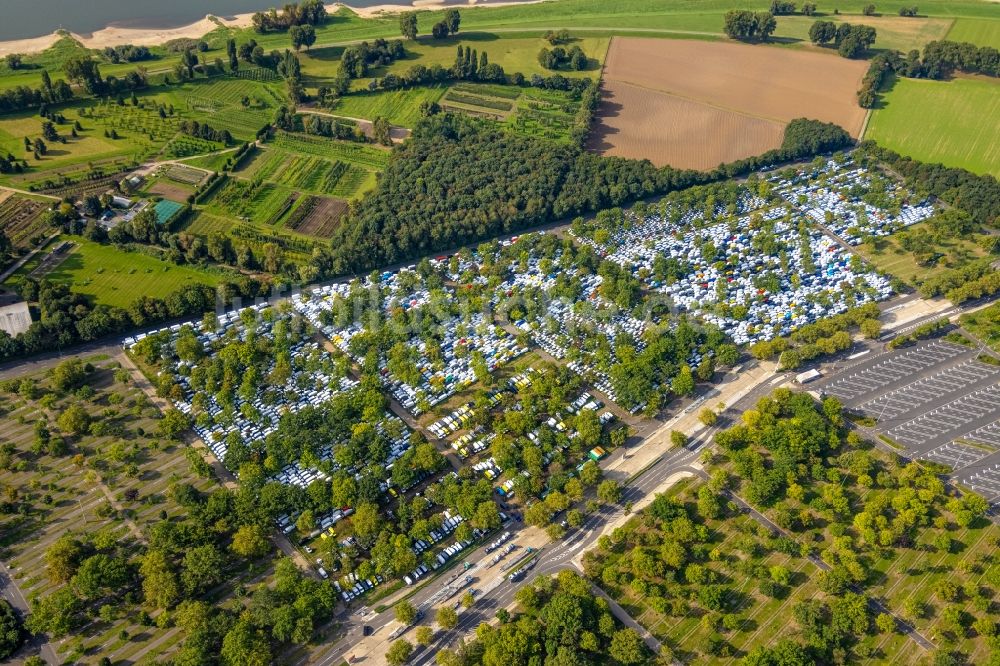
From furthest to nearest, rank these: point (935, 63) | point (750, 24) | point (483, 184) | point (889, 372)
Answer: point (750, 24) < point (935, 63) < point (483, 184) < point (889, 372)

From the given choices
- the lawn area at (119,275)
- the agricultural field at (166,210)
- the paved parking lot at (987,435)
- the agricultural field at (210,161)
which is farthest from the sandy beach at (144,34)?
the paved parking lot at (987,435)

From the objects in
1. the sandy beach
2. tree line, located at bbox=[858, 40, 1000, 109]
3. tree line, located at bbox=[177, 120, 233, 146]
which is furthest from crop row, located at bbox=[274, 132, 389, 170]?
tree line, located at bbox=[858, 40, 1000, 109]

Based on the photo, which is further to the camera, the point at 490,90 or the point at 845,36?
the point at 845,36

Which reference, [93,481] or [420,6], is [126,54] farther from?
[93,481]

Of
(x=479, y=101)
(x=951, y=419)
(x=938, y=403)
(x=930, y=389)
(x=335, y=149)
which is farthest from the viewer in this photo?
(x=479, y=101)

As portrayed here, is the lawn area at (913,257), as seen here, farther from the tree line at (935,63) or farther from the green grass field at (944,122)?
the tree line at (935,63)

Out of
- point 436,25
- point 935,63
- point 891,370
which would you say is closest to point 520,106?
point 436,25

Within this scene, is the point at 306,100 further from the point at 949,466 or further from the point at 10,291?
the point at 949,466
